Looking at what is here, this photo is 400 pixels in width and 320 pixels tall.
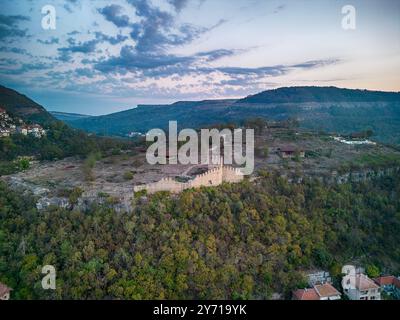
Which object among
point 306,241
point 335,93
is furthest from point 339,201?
point 335,93

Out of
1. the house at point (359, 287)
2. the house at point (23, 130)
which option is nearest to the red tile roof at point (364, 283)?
the house at point (359, 287)

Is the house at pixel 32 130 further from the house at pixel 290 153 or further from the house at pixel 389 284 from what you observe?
the house at pixel 389 284

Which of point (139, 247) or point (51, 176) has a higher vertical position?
point (51, 176)

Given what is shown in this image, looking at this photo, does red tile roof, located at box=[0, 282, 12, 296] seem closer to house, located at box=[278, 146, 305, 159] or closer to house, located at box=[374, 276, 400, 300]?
house, located at box=[374, 276, 400, 300]

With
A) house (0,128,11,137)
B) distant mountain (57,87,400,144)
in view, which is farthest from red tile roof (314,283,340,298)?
distant mountain (57,87,400,144)

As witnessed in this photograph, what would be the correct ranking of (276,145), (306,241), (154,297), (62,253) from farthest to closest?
(276,145) → (306,241) → (62,253) → (154,297)

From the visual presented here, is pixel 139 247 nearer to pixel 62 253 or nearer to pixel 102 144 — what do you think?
pixel 62 253
